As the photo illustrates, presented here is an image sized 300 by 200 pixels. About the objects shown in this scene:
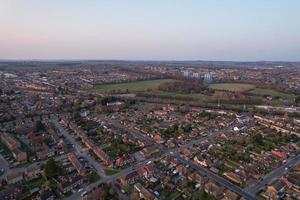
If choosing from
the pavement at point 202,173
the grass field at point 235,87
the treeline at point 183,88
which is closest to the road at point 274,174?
the pavement at point 202,173

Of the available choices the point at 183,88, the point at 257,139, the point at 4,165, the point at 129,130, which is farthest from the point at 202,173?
the point at 183,88

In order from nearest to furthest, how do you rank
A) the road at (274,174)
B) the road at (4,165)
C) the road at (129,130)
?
the road at (274,174), the road at (4,165), the road at (129,130)

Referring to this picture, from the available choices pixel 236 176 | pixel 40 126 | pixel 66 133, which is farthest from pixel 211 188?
pixel 40 126

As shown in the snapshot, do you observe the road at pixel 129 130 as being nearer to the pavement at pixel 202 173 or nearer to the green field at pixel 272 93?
the pavement at pixel 202 173

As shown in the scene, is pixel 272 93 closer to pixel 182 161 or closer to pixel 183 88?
pixel 183 88

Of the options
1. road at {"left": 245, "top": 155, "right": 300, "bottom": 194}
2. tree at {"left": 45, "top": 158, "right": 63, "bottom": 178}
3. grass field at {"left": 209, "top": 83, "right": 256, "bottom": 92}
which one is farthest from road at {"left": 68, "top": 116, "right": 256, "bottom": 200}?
grass field at {"left": 209, "top": 83, "right": 256, "bottom": 92}
